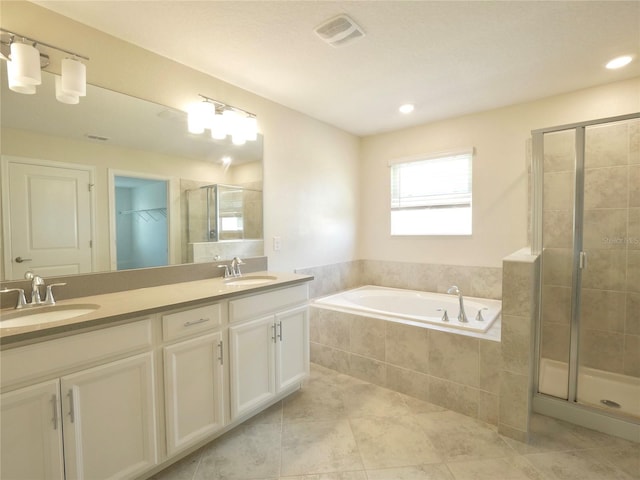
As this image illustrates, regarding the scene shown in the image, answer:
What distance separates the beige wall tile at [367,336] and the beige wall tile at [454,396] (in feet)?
1.40

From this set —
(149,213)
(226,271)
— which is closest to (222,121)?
(149,213)

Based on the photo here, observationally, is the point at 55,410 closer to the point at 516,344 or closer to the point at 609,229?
the point at 516,344

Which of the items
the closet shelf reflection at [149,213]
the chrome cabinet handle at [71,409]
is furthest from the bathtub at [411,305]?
the chrome cabinet handle at [71,409]

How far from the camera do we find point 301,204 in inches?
118

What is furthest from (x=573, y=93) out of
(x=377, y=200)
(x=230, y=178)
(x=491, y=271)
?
(x=230, y=178)

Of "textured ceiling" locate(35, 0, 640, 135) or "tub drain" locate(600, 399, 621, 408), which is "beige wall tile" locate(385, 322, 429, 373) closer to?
"tub drain" locate(600, 399, 621, 408)

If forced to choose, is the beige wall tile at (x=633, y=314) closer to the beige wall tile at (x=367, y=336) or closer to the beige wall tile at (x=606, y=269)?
the beige wall tile at (x=606, y=269)

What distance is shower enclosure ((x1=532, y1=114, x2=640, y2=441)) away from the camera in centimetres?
206

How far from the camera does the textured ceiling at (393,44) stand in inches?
61.7

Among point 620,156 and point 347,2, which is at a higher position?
point 347,2

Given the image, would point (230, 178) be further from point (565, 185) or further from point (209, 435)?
point (565, 185)

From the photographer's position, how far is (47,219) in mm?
1539

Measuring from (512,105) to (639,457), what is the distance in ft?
8.71

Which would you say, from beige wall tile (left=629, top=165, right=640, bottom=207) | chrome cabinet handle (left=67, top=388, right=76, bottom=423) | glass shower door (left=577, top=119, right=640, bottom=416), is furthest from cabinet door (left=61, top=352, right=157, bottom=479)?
beige wall tile (left=629, top=165, right=640, bottom=207)
